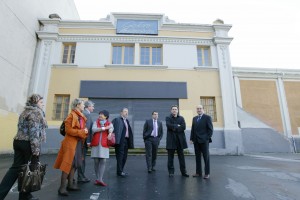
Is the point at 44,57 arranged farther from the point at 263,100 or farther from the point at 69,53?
the point at 263,100

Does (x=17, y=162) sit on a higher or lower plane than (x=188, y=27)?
lower

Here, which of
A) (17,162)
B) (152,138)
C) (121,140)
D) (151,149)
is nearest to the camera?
(17,162)

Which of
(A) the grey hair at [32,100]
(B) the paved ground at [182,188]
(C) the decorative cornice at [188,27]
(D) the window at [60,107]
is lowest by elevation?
(B) the paved ground at [182,188]

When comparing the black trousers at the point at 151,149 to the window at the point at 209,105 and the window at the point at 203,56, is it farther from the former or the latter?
the window at the point at 203,56

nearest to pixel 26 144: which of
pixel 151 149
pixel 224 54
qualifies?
pixel 151 149

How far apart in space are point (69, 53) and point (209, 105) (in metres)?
9.79

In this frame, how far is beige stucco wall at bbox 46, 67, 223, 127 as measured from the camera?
11852 millimetres

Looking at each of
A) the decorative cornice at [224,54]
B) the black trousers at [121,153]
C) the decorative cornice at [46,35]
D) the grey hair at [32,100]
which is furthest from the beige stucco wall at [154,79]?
the grey hair at [32,100]

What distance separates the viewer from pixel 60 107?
11.8 meters

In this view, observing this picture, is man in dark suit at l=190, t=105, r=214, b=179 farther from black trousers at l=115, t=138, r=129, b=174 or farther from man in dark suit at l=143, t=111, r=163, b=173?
black trousers at l=115, t=138, r=129, b=174

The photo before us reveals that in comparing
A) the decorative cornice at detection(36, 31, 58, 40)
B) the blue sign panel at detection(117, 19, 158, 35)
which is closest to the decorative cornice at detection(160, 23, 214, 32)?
the blue sign panel at detection(117, 19, 158, 35)

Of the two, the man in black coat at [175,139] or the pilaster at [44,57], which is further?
the pilaster at [44,57]

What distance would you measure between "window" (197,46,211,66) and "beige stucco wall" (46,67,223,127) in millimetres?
904

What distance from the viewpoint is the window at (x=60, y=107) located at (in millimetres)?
11602
